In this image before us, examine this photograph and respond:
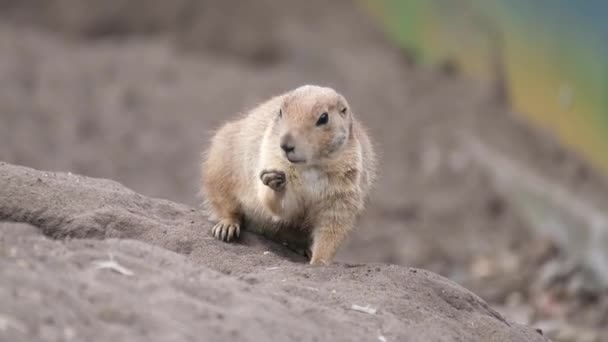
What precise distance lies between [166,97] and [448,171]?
4.00 meters

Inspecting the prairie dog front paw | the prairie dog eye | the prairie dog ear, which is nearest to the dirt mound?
the prairie dog front paw

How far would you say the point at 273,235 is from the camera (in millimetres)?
6469

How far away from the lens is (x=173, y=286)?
14.8 ft

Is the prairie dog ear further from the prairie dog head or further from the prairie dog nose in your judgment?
the prairie dog nose

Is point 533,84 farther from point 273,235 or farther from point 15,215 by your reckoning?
point 15,215

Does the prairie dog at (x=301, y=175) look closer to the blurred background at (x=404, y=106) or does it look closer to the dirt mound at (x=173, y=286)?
the dirt mound at (x=173, y=286)

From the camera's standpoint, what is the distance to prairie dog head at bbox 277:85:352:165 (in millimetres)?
5785

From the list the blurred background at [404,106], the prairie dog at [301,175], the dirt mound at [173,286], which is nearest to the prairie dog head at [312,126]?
the prairie dog at [301,175]

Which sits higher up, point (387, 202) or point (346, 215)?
point (387, 202)

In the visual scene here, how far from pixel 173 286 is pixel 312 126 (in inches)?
65.4

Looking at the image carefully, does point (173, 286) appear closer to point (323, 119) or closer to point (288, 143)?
point (288, 143)

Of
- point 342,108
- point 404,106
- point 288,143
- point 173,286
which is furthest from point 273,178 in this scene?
point 404,106

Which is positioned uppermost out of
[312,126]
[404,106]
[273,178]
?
[404,106]

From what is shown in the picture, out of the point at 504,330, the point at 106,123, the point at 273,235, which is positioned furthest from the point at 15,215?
the point at 106,123
